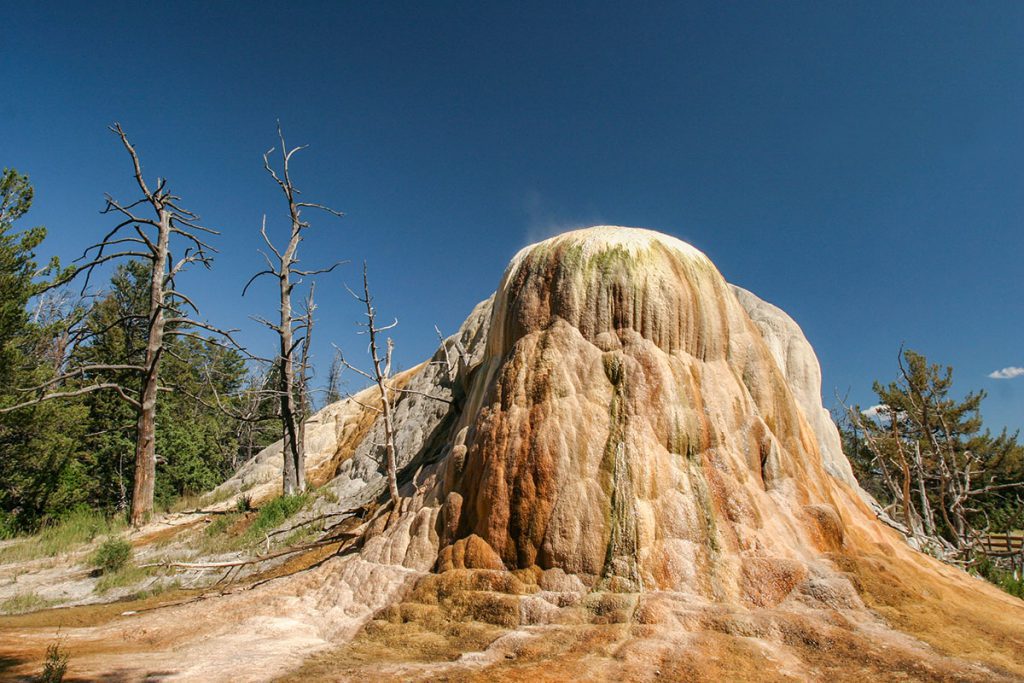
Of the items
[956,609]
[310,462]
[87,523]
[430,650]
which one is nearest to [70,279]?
[87,523]

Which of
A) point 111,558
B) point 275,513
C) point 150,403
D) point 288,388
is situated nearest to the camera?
point 111,558

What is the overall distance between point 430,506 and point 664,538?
3.61 m

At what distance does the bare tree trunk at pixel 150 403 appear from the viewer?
14.1 meters

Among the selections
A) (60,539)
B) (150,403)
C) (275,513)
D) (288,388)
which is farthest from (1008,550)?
(60,539)

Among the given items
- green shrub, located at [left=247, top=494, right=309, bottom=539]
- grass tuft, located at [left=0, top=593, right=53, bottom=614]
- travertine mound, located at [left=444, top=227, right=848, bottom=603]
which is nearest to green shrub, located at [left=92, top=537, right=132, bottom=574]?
grass tuft, located at [left=0, top=593, right=53, bottom=614]

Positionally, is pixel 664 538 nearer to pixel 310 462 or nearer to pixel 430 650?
pixel 430 650

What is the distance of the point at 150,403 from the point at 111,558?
452 centimetres

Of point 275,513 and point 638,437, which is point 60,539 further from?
point 638,437

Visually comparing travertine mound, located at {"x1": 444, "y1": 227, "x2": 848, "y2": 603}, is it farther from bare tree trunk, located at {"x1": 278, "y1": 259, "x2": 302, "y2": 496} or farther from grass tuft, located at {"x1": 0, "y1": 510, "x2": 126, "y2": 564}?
grass tuft, located at {"x1": 0, "y1": 510, "x2": 126, "y2": 564}

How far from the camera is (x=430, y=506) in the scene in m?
8.42

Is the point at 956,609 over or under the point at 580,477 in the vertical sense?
under

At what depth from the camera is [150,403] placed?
47.5 ft

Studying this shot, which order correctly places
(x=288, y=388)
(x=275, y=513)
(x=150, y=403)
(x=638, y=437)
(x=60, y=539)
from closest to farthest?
(x=638, y=437) → (x=60, y=539) → (x=275, y=513) → (x=150, y=403) → (x=288, y=388)

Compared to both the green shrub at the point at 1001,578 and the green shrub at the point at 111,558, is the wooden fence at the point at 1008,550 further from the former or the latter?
the green shrub at the point at 111,558
